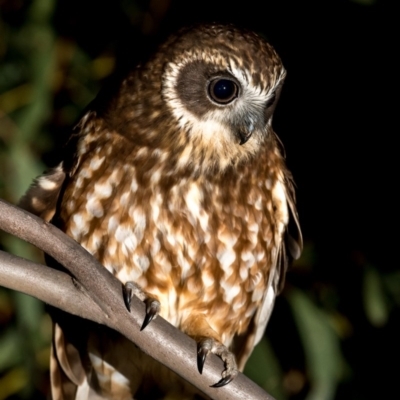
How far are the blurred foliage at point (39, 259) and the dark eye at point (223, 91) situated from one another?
3.22 ft

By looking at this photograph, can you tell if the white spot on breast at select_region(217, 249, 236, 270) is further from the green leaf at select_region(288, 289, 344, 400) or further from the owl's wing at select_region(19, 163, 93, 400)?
the green leaf at select_region(288, 289, 344, 400)

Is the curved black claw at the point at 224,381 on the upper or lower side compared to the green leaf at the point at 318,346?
upper

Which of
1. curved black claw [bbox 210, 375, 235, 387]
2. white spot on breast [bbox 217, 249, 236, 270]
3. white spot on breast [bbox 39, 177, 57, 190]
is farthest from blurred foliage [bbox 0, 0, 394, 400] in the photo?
curved black claw [bbox 210, 375, 235, 387]

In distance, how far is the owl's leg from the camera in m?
2.09

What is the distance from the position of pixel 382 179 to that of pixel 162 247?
1299mm

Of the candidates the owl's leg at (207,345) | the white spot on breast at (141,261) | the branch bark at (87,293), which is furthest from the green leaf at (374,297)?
the branch bark at (87,293)

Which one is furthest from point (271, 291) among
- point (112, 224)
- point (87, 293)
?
point (87, 293)

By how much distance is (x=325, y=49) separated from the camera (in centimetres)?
362

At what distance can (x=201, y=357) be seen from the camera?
216cm

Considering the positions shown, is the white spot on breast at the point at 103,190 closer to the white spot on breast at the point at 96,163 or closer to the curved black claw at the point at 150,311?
the white spot on breast at the point at 96,163

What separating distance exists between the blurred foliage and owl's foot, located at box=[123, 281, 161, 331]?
3.07 ft

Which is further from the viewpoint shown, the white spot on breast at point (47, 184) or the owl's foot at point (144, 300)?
the white spot on breast at point (47, 184)

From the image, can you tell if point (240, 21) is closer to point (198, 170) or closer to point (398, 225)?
point (398, 225)

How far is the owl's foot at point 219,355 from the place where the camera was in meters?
2.05
